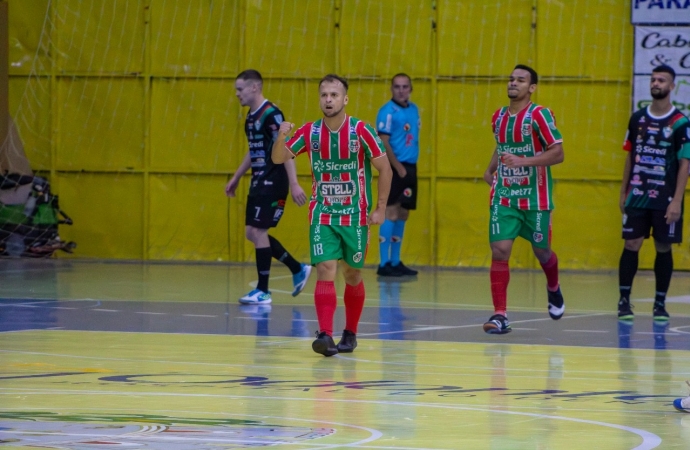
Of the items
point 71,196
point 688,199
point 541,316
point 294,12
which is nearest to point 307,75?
point 294,12

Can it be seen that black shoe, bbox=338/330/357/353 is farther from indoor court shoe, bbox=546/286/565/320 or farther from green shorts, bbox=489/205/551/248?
indoor court shoe, bbox=546/286/565/320

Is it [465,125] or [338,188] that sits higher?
[465,125]

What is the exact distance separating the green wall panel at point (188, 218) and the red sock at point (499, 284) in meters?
8.04

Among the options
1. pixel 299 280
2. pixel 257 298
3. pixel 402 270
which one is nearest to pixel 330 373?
pixel 257 298

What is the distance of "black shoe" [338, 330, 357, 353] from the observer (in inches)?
340

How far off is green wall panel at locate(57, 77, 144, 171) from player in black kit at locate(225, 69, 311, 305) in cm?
596

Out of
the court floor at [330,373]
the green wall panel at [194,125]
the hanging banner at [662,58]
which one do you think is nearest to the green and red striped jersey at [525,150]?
the court floor at [330,373]

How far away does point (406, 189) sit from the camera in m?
15.4

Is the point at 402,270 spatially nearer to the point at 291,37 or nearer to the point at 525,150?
the point at 291,37

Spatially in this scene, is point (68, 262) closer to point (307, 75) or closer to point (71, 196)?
point (71, 196)

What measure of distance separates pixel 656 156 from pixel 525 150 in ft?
4.71

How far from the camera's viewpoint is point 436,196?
1708 centimetres

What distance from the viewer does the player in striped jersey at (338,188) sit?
339 inches

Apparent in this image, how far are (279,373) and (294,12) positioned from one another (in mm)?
10214
